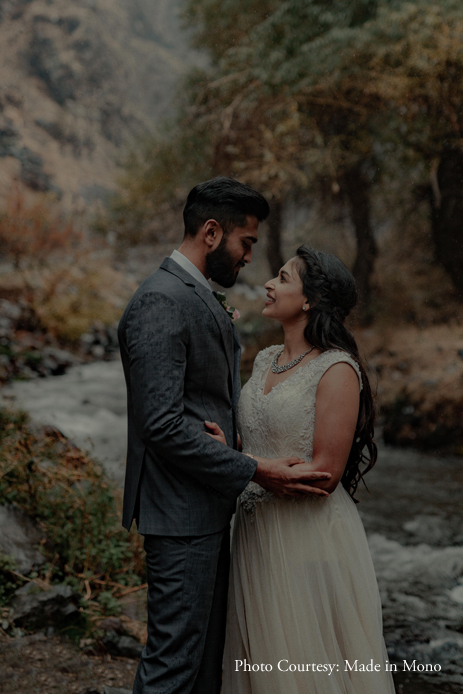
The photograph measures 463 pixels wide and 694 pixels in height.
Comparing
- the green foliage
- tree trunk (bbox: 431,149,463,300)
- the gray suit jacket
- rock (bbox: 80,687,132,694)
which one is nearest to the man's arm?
the gray suit jacket

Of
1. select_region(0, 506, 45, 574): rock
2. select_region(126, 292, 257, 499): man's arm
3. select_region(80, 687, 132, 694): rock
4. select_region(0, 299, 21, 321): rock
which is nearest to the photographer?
select_region(126, 292, 257, 499): man's arm

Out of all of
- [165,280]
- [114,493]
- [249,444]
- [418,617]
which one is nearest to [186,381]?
[165,280]

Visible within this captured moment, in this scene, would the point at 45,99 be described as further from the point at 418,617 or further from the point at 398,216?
the point at 418,617

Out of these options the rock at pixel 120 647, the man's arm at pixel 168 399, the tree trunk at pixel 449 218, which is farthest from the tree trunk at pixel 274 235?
the man's arm at pixel 168 399

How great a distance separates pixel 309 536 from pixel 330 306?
0.70 meters

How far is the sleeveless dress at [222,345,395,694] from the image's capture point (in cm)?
158

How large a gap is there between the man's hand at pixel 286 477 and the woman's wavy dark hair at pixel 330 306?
11.1 inches

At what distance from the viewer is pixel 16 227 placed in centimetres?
723

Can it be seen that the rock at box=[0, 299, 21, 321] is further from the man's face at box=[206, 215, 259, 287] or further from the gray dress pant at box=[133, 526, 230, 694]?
the gray dress pant at box=[133, 526, 230, 694]

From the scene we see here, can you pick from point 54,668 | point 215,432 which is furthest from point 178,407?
point 54,668

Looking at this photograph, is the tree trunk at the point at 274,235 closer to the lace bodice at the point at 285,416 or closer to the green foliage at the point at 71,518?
the green foliage at the point at 71,518

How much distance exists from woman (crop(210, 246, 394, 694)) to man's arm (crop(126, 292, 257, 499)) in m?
0.30

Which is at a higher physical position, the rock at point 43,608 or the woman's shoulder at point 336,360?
the woman's shoulder at point 336,360

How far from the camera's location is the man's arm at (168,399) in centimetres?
141
